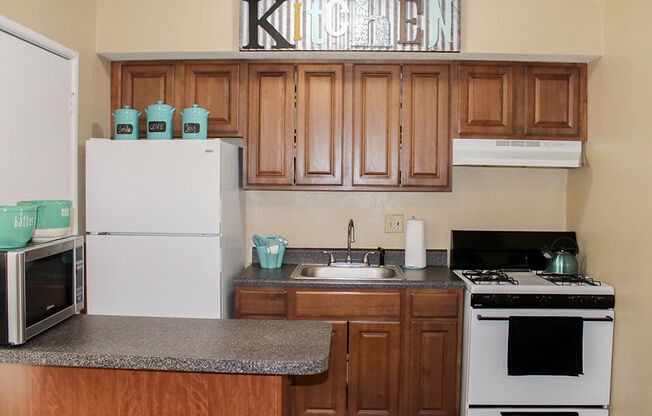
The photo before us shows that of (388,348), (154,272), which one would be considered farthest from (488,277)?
(154,272)

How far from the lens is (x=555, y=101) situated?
109 inches

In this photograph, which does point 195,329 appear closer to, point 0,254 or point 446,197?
point 0,254

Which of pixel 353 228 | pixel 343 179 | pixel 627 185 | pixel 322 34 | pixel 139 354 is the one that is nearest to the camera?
pixel 139 354

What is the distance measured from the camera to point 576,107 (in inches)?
109

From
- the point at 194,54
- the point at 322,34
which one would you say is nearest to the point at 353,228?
the point at 322,34

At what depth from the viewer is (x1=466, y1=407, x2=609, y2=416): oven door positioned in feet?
8.04

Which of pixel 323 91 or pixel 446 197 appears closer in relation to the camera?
pixel 323 91

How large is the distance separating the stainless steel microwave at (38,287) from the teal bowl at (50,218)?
4cm

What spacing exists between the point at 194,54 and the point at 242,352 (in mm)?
2068

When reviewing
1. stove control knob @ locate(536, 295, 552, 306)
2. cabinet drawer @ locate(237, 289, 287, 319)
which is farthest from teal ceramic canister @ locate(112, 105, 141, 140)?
stove control knob @ locate(536, 295, 552, 306)

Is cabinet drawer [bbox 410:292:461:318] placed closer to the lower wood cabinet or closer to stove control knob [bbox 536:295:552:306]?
the lower wood cabinet

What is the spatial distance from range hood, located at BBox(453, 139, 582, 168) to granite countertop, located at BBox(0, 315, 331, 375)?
1.69m

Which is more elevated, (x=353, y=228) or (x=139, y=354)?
(x=353, y=228)

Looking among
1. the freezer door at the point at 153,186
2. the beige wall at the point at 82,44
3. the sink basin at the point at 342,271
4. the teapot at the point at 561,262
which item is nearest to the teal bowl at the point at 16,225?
the freezer door at the point at 153,186
